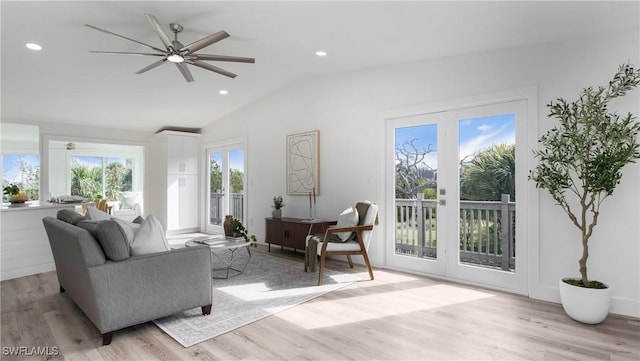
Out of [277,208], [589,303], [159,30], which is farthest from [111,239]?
[589,303]

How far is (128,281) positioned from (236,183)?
447 cm

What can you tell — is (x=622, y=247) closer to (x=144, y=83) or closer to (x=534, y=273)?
(x=534, y=273)

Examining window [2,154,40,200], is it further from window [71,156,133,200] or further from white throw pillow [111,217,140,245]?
white throw pillow [111,217,140,245]

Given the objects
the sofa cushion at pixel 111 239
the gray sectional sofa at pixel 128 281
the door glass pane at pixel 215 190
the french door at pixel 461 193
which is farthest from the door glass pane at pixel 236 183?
the sofa cushion at pixel 111 239

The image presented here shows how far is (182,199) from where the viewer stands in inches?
283

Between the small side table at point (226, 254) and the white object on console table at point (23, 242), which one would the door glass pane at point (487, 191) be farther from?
the white object on console table at point (23, 242)

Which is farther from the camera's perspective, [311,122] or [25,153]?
[25,153]

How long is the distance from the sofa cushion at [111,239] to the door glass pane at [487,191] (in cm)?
336

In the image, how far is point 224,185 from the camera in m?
6.96

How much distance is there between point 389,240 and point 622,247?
7.50 feet

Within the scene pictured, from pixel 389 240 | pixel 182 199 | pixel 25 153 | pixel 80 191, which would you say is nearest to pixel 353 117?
pixel 389 240

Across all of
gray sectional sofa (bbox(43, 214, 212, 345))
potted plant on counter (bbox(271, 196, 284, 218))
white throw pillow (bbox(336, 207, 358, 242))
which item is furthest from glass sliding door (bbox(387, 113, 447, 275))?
gray sectional sofa (bbox(43, 214, 212, 345))

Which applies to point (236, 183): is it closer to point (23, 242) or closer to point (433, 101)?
point (23, 242)

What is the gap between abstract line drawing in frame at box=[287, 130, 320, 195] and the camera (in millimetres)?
5105
